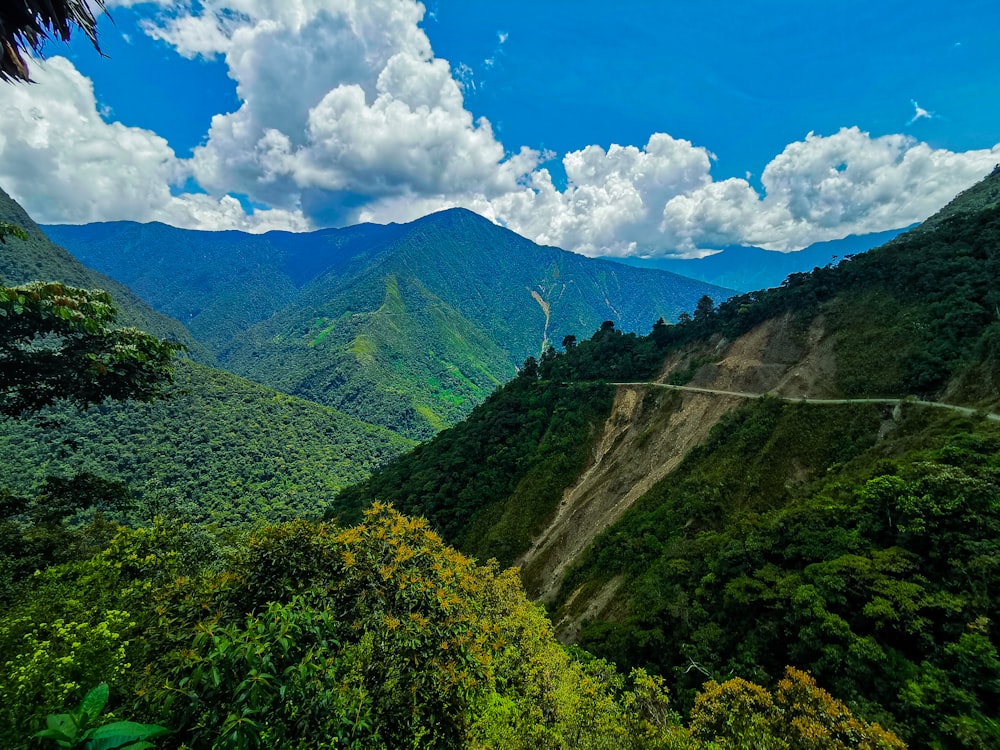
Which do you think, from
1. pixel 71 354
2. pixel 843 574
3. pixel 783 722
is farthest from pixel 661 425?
pixel 71 354

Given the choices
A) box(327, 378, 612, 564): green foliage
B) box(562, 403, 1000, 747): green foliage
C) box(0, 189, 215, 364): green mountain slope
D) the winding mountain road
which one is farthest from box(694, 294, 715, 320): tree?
box(0, 189, 215, 364): green mountain slope

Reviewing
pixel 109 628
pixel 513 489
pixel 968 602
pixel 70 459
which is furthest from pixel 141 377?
Answer: pixel 70 459

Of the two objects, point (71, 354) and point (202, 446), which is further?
point (202, 446)

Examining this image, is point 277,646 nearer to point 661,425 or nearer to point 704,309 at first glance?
point 661,425

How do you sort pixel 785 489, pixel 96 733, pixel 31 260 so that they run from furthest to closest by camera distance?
pixel 31 260, pixel 785 489, pixel 96 733

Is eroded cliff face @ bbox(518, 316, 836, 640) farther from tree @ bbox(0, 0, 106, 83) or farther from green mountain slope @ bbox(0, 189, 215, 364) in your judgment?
green mountain slope @ bbox(0, 189, 215, 364)

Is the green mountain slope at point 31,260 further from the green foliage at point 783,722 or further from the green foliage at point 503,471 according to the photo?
the green foliage at point 783,722

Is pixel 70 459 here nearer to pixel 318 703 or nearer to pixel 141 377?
pixel 141 377
